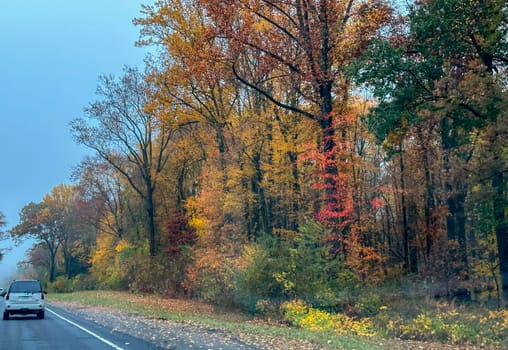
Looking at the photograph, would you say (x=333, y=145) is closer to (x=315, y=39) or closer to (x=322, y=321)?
(x=315, y=39)

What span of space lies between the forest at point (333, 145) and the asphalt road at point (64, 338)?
8796 millimetres

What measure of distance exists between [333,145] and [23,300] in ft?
52.0

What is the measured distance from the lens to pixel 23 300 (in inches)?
942

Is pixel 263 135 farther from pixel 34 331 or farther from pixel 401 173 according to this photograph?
pixel 34 331

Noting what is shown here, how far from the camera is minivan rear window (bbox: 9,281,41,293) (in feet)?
79.3

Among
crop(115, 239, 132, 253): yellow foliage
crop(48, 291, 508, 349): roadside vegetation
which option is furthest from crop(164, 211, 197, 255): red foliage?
crop(48, 291, 508, 349): roadside vegetation

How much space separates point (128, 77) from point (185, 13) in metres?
14.3

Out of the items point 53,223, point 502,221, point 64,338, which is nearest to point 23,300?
point 64,338

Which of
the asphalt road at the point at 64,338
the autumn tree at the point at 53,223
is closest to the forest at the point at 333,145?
the asphalt road at the point at 64,338

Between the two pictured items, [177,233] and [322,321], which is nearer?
[322,321]

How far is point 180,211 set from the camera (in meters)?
47.8

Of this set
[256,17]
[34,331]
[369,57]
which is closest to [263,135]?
[256,17]

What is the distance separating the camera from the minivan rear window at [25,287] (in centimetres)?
2417

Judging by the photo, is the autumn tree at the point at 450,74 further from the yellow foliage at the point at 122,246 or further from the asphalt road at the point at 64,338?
the yellow foliage at the point at 122,246
